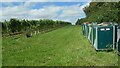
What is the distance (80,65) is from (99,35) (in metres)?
4.71

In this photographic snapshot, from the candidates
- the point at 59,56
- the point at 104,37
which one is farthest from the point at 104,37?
the point at 59,56

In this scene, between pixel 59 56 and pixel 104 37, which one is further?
pixel 104 37

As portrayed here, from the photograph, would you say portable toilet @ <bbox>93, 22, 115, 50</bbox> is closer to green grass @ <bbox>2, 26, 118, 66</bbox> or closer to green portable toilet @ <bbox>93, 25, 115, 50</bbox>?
green portable toilet @ <bbox>93, 25, 115, 50</bbox>

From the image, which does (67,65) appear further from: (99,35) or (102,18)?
Result: (102,18)

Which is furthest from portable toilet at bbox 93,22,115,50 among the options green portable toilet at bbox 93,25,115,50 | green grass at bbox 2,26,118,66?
green grass at bbox 2,26,118,66

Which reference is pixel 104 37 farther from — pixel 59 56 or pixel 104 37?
pixel 59 56

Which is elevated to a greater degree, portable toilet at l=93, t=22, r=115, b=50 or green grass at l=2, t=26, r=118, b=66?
portable toilet at l=93, t=22, r=115, b=50

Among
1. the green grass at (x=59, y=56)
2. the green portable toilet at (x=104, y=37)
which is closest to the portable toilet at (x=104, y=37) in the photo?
the green portable toilet at (x=104, y=37)

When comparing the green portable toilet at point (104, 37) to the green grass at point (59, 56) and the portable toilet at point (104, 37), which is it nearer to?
the portable toilet at point (104, 37)

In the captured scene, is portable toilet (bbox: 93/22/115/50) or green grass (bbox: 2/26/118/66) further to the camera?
portable toilet (bbox: 93/22/115/50)

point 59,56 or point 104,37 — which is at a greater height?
point 104,37

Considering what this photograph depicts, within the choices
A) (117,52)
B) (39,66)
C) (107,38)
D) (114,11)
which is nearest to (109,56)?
(117,52)

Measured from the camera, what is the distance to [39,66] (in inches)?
495

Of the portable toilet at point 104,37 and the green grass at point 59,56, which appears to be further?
the portable toilet at point 104,37
